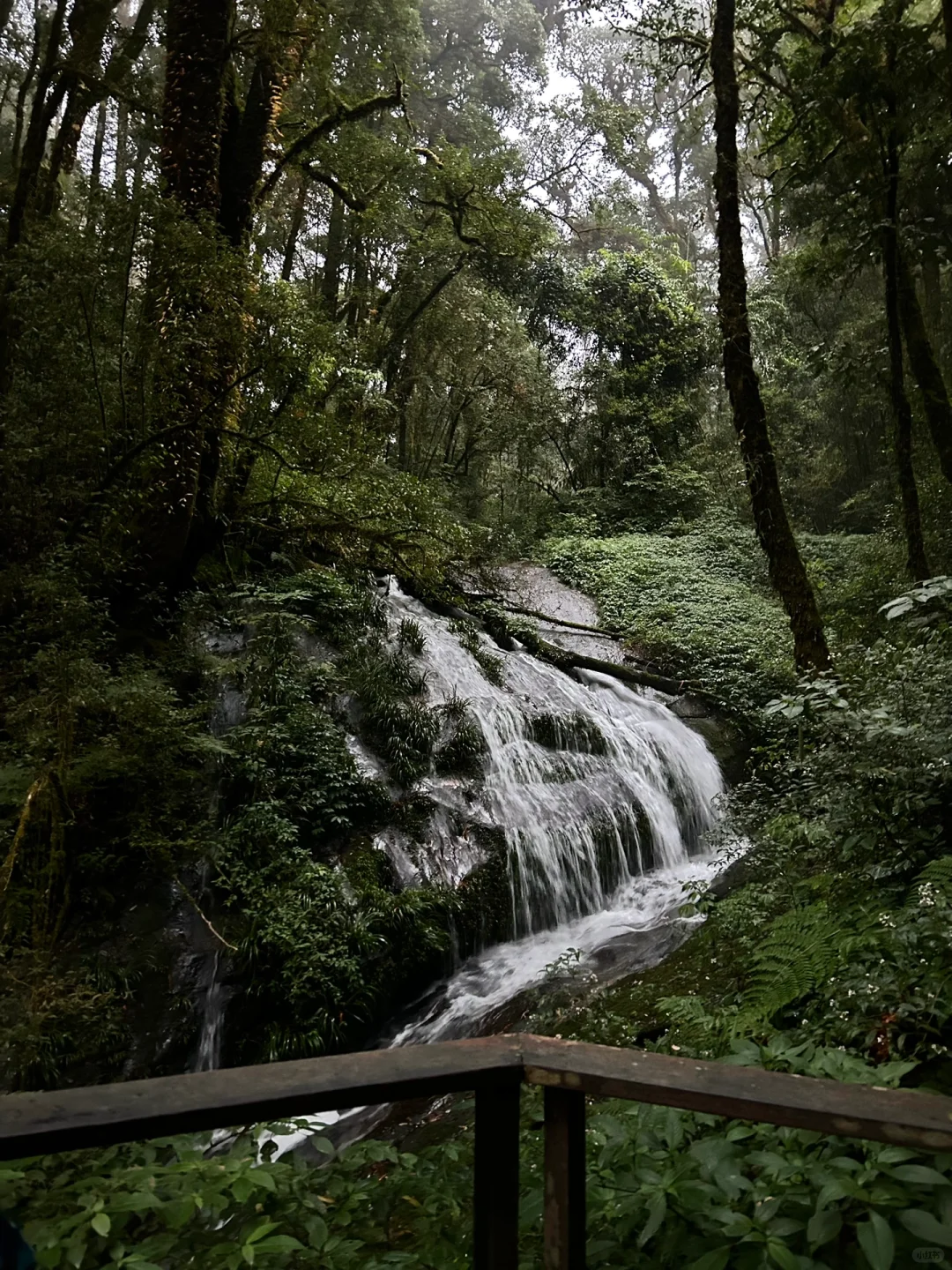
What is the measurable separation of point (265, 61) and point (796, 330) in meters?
17.7

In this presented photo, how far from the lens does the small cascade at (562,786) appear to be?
789 centimetres

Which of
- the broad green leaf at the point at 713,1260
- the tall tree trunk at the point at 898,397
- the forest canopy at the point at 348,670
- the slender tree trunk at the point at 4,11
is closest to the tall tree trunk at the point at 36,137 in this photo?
Result: the forest canopy at the point at 348,670

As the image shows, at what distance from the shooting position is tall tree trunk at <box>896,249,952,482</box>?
9.37 meters

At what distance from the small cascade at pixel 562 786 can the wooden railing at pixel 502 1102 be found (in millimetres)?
5769

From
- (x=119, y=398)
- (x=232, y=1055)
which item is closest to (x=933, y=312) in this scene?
(x=119, y=398)

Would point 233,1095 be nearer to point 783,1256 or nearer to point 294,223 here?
point 783,1256

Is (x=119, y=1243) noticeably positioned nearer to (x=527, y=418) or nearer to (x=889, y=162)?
(x=889, y=162)

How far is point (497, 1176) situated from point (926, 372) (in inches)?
414

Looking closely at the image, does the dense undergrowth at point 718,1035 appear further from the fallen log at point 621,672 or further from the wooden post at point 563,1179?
the fallen log at point 621,672

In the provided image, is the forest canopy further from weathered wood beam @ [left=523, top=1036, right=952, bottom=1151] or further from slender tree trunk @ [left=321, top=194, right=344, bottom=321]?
slender tree trunk @ [left=321, top=194, right=344, bottom=321]

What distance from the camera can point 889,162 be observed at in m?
8.23

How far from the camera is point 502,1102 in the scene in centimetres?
158

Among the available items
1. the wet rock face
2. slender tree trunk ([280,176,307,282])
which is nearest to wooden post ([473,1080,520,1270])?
the wet rock face

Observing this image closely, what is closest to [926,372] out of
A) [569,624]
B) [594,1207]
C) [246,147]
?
[569,624]
